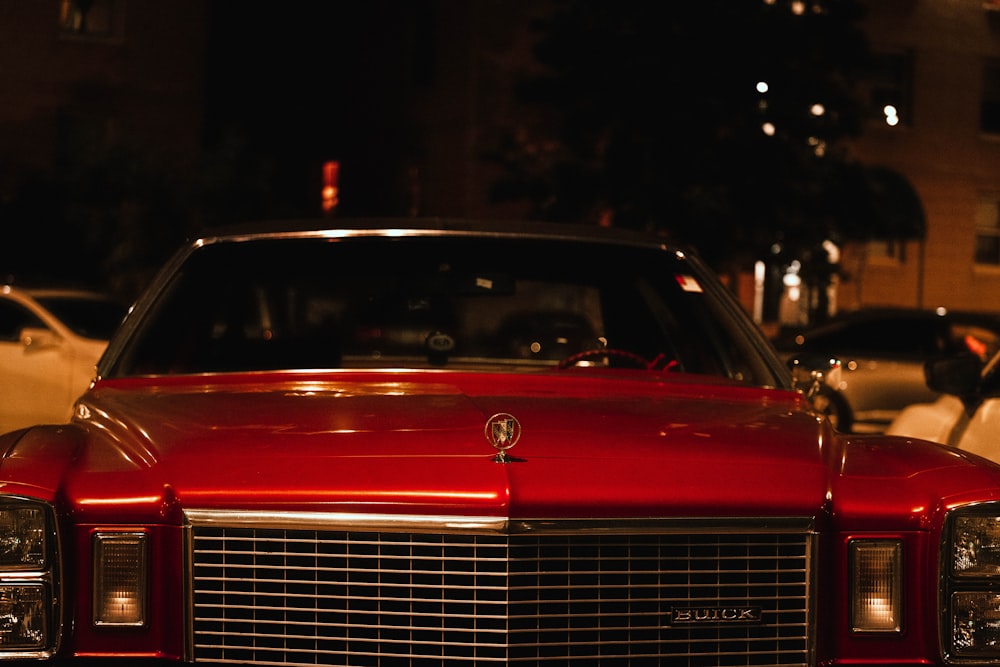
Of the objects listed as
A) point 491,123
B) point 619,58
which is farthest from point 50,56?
point 619,58

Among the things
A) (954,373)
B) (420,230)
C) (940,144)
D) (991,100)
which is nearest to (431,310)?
(420,230)

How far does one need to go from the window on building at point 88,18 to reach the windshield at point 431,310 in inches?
980

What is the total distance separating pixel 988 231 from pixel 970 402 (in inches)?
1015

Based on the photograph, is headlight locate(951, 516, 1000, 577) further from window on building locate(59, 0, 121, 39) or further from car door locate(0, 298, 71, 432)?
window on building locate(59, 0, 121, 39)

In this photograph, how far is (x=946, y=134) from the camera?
3050 cm

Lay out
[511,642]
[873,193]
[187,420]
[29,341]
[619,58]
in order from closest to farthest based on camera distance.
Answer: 1. [511,642]
2. [187,420]
3. [29,341]
4. [619,58]
5. [873,193]

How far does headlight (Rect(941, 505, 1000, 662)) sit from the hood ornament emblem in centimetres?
84

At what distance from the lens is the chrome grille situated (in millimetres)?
2885

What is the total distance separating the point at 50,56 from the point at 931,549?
27.7 metres

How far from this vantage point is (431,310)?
4.89m

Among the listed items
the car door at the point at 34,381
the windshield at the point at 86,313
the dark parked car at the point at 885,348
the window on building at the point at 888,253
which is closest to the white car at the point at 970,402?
the dark parked car at the point at 885,348

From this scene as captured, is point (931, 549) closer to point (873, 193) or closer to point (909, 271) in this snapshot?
point (873, 193)

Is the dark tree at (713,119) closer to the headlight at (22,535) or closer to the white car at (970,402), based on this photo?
the white car at (970,402)

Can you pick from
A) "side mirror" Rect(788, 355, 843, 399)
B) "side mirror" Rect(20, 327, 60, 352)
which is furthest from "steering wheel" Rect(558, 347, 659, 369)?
"side mirror" Rect(20, 327, 60, 352)
